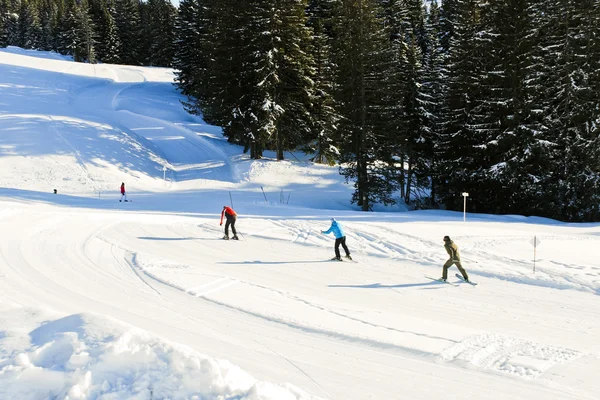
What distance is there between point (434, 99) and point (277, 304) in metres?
29.5

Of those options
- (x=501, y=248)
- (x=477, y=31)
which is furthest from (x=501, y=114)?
(x=501, y=248)

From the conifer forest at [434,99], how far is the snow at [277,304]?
457 cm

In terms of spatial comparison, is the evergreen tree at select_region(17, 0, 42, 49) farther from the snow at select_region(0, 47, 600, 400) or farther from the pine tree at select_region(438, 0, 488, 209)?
the pine tree at select_region(438, 0, 488, 209)

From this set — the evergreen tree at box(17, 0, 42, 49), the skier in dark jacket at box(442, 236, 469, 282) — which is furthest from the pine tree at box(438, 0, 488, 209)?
the evergreen tree at box(17, 0, 42, 49)

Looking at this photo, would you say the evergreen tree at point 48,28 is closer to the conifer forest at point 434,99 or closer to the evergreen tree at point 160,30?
the evergreen tree at point 160,30

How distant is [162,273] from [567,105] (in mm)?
26813

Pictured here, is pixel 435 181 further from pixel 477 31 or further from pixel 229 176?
pixel 229 176

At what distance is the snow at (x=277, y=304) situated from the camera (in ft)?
17.6

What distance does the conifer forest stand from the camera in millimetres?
28375

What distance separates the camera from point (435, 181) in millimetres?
35594

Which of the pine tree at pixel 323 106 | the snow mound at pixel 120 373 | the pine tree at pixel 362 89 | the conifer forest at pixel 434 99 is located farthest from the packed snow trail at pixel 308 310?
the pine tree at pixel 323 106

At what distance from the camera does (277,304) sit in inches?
420

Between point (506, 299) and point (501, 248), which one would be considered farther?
point (501, 248)

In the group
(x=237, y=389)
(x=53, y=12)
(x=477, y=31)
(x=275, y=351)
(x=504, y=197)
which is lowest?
(x=275, y=351)
